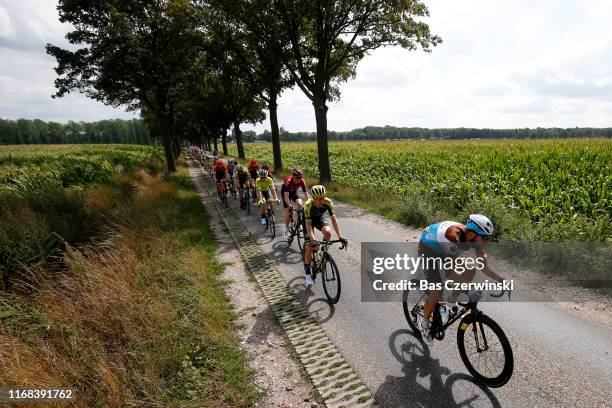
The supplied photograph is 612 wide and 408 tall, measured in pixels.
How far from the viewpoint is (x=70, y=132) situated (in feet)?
458

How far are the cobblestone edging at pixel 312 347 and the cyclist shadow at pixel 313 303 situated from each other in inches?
4.0

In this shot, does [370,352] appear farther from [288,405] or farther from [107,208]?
[107,208]

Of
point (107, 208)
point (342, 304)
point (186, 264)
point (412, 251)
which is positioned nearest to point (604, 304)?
point (412, 251)

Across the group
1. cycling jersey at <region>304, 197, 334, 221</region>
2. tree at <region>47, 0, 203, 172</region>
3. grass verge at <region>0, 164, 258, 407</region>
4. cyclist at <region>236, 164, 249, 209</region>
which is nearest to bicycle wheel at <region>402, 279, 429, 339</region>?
cycling jersey at <region>304, 197, 334, 221</region>

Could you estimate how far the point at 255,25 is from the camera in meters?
19.1

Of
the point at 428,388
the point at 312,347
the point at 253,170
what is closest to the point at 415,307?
the point at 428,388

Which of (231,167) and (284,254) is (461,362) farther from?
(231,167)

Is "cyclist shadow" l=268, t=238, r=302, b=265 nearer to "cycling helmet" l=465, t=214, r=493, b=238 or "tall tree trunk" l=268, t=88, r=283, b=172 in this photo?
"cycling helmet" l=465, t=214, r=493, b=238

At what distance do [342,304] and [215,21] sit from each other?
68.5 feet

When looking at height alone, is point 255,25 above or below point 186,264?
above

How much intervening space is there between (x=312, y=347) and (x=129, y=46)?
2091 cm

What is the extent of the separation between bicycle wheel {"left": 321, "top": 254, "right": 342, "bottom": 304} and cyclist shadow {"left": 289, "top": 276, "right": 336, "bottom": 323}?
0.15 m

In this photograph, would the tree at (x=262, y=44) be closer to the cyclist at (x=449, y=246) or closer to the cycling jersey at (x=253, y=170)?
the cycling jersey at (x=253, y=170)

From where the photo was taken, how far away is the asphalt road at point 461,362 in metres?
4.13
